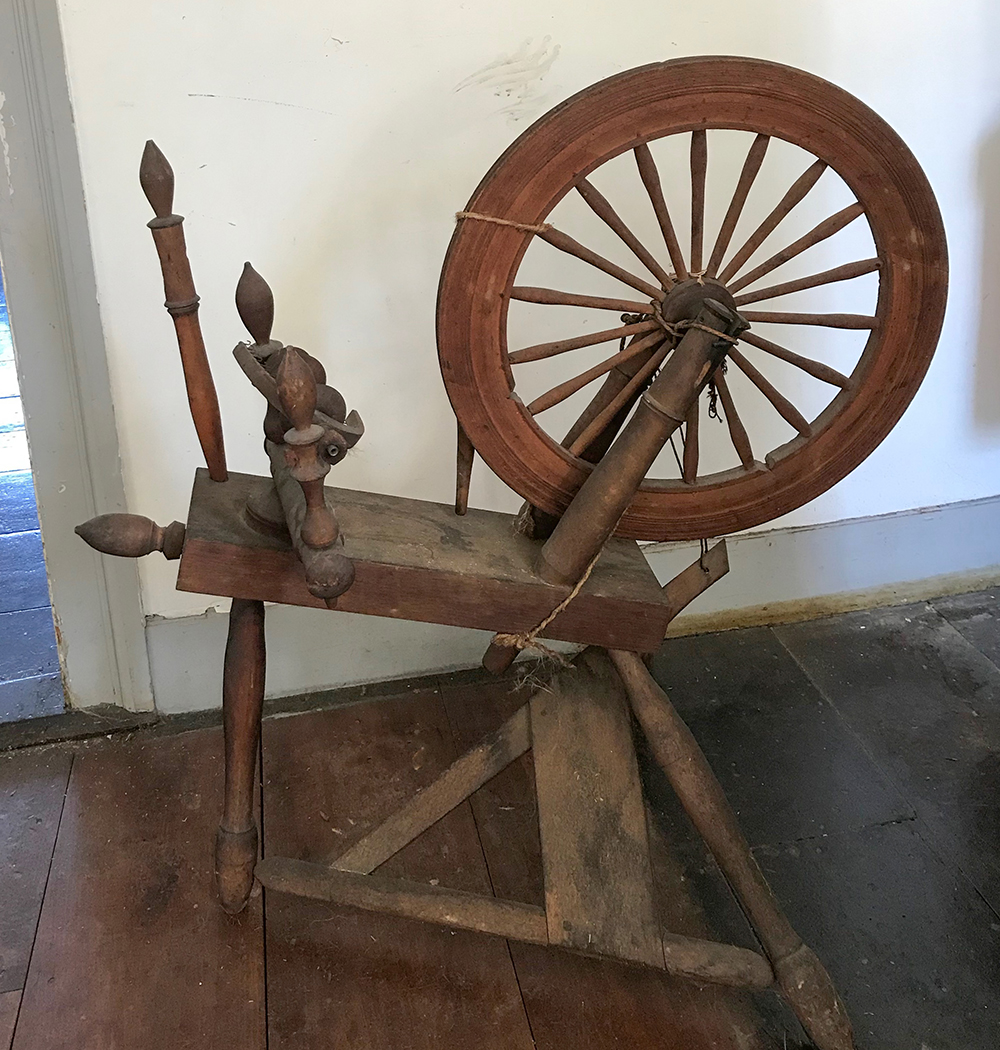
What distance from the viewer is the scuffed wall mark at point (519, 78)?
62.6 inches

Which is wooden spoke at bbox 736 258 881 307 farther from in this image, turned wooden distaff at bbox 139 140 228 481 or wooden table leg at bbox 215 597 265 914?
wooden table leg at bbox 215 597 265 914

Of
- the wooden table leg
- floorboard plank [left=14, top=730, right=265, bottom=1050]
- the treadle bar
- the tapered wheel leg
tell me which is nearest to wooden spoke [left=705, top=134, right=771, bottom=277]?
the tapered wheel leg

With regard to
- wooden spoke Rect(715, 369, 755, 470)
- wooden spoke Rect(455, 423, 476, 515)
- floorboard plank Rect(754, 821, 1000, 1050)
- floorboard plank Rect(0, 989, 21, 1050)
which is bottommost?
floorboard plank Rect(0, 989, 21, 1050)

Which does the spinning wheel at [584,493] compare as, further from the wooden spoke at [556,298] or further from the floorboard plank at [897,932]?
the floorboard plank at [897,932]

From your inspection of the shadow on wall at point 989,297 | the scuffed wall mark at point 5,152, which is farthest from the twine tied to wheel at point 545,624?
the shadow on wall at point 989,297

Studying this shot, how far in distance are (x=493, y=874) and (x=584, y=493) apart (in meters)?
0.69

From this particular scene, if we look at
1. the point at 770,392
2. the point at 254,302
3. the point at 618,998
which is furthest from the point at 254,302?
the point at 618,998

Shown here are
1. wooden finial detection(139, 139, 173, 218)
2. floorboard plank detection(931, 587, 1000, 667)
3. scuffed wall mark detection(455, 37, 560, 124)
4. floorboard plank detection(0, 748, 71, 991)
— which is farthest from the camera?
floorboard plank detection(931, 587, 1000, 667)

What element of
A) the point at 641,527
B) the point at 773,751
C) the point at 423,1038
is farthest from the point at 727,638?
the point at 423,1038

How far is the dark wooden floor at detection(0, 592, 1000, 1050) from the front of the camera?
4.32 ft

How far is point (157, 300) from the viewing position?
1603mm

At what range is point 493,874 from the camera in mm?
1534

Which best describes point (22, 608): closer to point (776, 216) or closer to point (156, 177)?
point (156, 177)

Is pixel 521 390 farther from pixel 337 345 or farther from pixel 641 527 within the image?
pixel 641 527
